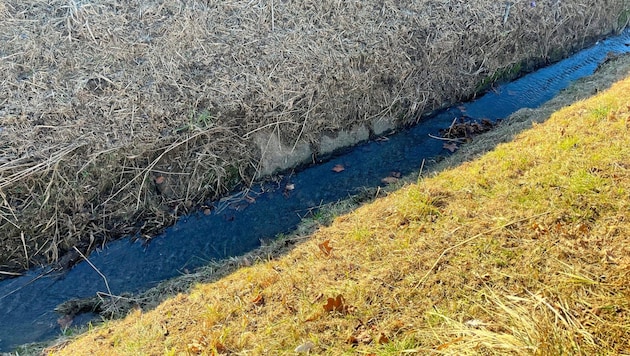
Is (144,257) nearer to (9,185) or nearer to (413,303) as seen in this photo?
(9,185)

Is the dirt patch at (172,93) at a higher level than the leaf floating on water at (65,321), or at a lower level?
higher

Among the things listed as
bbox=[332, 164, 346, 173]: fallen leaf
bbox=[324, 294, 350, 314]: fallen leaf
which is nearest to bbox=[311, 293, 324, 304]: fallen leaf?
bbox=[324, 294, 350, 314]: fallen leaf

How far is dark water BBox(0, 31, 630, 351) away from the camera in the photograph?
14.9 feet

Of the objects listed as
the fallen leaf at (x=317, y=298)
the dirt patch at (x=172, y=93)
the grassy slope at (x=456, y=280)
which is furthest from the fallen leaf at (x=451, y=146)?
the fallen leaf at (x=317, y=298)

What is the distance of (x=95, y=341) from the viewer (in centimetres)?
367

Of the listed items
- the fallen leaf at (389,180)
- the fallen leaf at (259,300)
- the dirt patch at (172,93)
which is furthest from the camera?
the fallen leaf at (389,180)

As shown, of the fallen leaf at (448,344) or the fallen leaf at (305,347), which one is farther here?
the fallen leaf at (305,347)

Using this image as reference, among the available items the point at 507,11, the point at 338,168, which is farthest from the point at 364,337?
the point at 507,11

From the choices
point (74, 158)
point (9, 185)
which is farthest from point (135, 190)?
point (9, 185)

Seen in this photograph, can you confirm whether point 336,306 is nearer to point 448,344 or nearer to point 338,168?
point 448,344

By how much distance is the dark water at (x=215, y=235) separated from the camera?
4.54 meters

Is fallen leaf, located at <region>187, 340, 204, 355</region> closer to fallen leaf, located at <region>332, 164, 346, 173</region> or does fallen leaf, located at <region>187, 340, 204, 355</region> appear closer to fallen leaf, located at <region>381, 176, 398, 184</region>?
fallen leaf, located at <region>381, 176, 398, 184</region>

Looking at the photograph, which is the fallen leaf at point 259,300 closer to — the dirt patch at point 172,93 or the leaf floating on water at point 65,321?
the leaf floating on water at point 65,321

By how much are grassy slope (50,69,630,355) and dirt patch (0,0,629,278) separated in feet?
5.48
